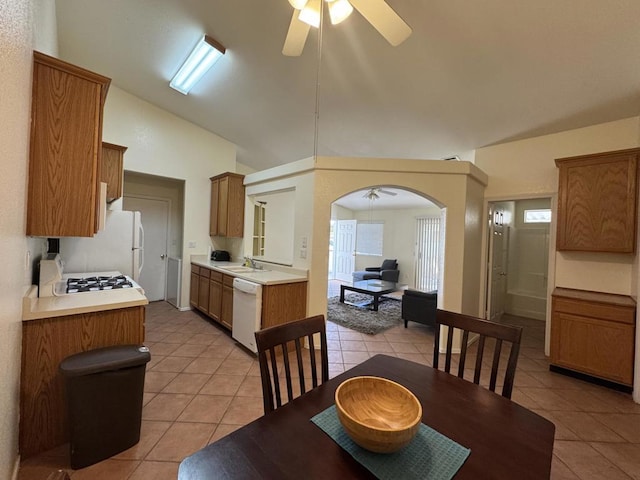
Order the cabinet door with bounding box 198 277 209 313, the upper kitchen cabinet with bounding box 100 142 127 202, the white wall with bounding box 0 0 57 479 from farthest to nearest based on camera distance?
1. the cabinet door with bounding box 198 277 209 313
2. the upper kitchen cabinet with bounding box 100 142 127 202
3. the white wall with bounding box 0 0 57 479

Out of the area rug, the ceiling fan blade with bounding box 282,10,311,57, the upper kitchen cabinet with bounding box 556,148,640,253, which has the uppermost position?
the ceiling fan blade with bounding box 282,10,311,57

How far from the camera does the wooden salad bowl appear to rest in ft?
2.41

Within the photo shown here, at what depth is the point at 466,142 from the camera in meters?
3.65

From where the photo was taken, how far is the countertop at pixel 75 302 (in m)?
1.55

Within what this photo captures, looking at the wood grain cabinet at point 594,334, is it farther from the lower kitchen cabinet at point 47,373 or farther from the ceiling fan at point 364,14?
the lower kitchen cabinet at point 47,373

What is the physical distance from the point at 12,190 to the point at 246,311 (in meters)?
2.18

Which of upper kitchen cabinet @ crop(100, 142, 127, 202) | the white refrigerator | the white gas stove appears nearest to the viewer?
the white gas stove

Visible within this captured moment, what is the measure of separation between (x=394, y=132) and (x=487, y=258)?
2.24 metres

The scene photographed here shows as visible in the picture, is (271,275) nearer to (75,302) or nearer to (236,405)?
(236,405)

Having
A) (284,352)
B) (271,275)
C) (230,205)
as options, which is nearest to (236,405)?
(284,352)

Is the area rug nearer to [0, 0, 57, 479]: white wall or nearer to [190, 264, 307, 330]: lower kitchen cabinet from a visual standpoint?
[190, 264, 307, 330]: lower kitchen cabinet

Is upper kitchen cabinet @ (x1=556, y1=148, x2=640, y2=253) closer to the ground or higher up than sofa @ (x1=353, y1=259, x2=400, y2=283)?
higher up

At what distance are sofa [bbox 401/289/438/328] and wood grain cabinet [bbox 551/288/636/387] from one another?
1357mm

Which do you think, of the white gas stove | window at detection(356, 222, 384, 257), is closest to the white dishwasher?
the white gas stove
